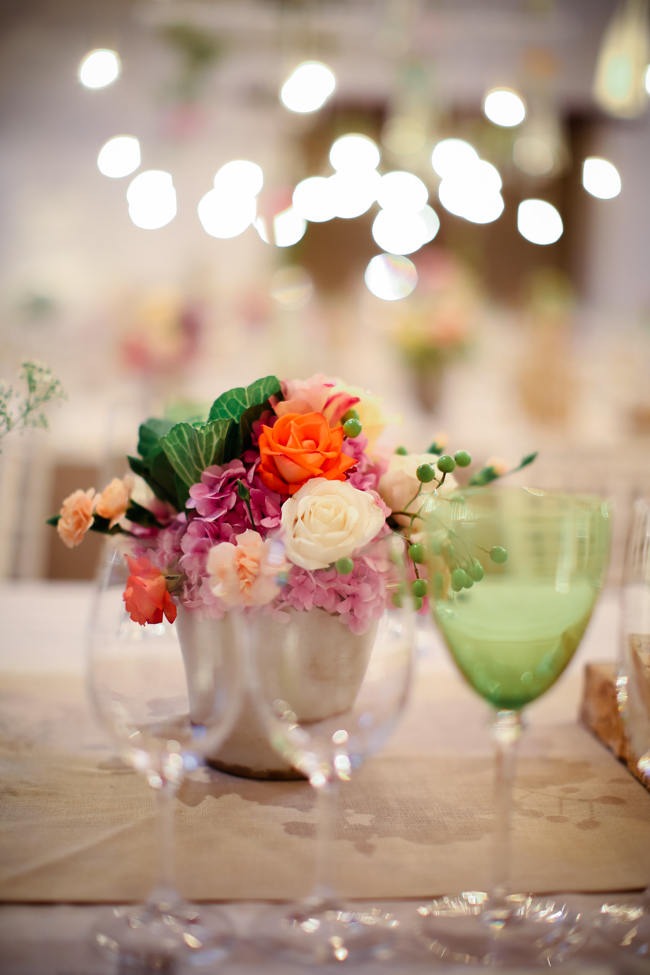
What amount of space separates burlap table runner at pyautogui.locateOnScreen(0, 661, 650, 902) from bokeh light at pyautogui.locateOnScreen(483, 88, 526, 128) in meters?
2.23

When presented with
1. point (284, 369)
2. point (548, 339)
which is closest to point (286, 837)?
point (284, 369)

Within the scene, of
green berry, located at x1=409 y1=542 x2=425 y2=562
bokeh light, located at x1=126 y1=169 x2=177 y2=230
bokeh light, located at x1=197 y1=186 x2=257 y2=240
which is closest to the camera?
green berry, located at x1=409 y1=542 x2=425 y2=562

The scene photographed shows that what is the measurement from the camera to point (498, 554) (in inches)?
19.6

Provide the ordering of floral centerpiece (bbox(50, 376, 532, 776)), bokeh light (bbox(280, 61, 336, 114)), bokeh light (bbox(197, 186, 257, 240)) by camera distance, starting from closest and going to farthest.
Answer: floral centerpiece (bbox(50, 376, 532, 776)) < bokeh light (bbox(280, 61, 336, 114)) < bokeh light (bbox(197, 186, 257, 240))

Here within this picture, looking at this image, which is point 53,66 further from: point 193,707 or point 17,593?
point 193,707

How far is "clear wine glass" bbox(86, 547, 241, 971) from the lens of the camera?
0.46 metres

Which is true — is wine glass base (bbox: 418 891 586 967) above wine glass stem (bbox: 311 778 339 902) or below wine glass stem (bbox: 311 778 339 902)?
below

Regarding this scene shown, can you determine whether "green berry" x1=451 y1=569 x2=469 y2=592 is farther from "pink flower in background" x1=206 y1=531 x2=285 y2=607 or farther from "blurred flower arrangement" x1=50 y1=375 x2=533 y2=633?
"pink flower in background" x1=206 y1=531 x2=285 y2=607

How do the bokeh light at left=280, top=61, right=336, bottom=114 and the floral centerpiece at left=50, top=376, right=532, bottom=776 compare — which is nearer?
the floral centerpiece at left=50, top=376, right=532, bottom=776

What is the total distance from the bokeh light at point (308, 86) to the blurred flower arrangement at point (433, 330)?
876 mm

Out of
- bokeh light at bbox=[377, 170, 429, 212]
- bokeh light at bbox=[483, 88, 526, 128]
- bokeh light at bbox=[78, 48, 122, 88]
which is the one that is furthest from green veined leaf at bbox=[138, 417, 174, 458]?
bokeh light at bbox=[377, 170, 429, 212]

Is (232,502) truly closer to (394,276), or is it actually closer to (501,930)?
(501,930)

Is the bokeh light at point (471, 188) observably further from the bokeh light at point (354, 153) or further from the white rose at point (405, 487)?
the white rose at point (405, 487)

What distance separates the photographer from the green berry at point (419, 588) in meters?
0.67
